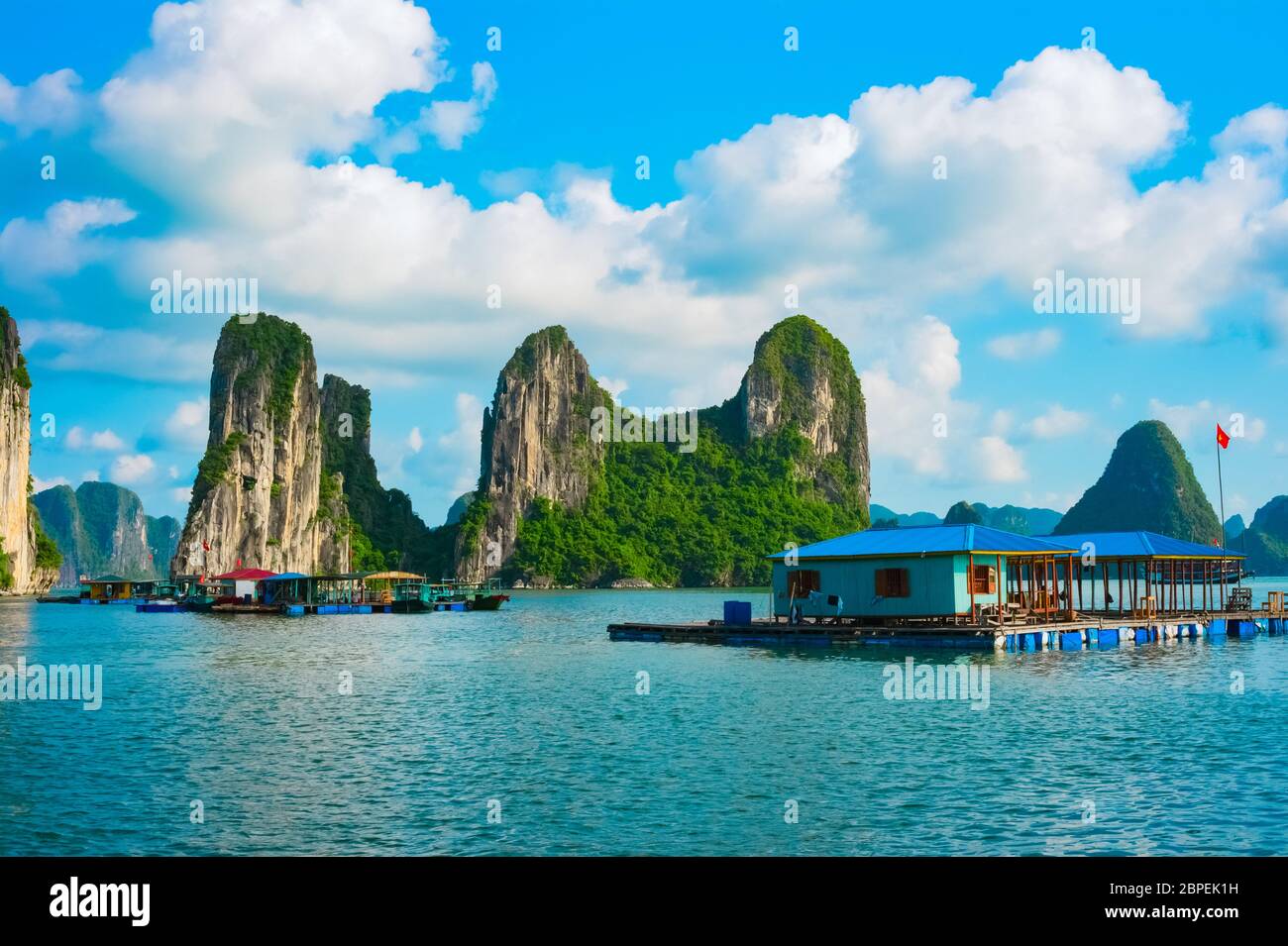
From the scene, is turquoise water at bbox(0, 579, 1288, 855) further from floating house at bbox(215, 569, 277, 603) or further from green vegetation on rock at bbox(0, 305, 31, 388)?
green vegetation on rock at bbox(0, 305, 31, 388)

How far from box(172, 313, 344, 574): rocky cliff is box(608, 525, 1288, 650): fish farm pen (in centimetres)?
11317

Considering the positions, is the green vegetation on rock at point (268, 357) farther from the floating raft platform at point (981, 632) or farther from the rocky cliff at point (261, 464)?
the floating raft platform at point (981, 632)

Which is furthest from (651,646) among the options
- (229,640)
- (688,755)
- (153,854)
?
(153,854)

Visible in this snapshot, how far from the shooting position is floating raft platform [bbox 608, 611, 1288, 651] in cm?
4403

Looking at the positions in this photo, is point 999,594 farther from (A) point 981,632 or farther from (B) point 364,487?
(B) point 364,487

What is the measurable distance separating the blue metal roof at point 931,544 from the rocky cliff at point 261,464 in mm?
117426

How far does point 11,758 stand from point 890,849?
19.3m

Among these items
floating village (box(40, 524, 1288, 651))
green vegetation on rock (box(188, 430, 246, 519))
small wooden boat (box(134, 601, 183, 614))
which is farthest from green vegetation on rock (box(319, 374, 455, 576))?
floating village (box(40, 524, 1288, 651))

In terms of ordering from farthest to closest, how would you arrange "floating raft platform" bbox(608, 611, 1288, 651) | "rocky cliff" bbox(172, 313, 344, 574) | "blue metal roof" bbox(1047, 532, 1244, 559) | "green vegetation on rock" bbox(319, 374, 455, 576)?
1. "green vegetation on rock" bbox(319, 374, 455, 576)
2. "rocky cliff" bbox(172, 313, 344, 574)
3. "blue metal roof" bbox(1047, 532, 1244, 559)
4. "floating raft platform" bbox(608, 611, 1288, 651)

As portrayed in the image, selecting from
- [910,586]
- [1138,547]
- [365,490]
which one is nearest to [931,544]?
[910,586]

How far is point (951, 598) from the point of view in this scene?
45531 mm

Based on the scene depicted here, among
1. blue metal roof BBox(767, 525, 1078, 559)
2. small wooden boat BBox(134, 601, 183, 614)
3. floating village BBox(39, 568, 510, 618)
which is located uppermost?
blue metal roof BBox(767, 525, 1078, 559)

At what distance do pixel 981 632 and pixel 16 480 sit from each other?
148 metres

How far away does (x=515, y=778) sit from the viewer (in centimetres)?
2059
